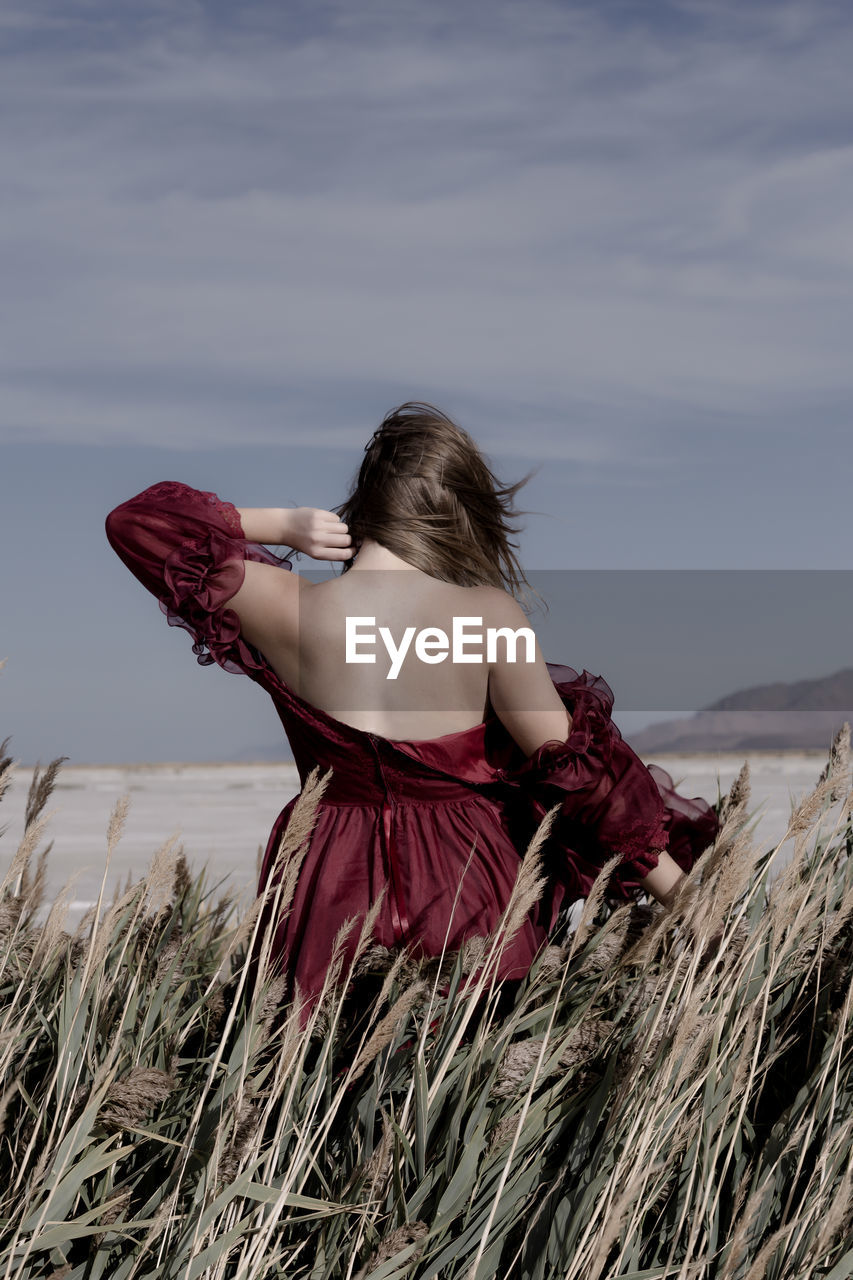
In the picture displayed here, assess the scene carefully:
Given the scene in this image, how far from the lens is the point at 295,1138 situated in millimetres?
1718

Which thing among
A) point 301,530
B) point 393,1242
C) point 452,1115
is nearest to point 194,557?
point 301,530

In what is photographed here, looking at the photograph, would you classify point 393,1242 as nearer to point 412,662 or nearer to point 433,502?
point 412,662

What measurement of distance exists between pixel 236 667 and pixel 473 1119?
37.8 inches

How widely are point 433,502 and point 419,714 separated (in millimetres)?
388

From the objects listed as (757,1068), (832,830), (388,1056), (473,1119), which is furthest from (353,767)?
(832,830)

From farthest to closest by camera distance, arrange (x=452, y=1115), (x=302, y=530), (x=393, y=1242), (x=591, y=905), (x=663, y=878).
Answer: (x=302, y=530) → (x=663, y=878) → (x=591, y=905) → (x=452, y=1115) → (x=393, y=1242)

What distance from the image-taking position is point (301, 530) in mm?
2176

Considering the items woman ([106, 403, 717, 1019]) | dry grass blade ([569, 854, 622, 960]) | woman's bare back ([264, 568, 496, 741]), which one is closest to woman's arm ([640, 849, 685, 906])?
woman ([106, 403, 717, 1019])

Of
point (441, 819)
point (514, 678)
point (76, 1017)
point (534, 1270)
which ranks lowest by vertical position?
point (534, 1270)

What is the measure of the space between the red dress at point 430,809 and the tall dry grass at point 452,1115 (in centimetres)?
11

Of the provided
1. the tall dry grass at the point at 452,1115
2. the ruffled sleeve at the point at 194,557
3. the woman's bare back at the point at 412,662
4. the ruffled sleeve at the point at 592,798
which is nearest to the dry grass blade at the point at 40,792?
the tall dry grass at the point at 452,1115

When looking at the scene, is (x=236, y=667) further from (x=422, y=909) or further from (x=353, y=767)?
(x=422, y=909)

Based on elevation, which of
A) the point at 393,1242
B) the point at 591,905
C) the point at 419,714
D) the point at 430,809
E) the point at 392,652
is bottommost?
the point at 393,1242

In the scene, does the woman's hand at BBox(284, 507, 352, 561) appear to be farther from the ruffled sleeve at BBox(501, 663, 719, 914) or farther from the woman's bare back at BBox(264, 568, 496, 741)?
the ruffled sleeve at BBox(501, 663, 719, 914)
